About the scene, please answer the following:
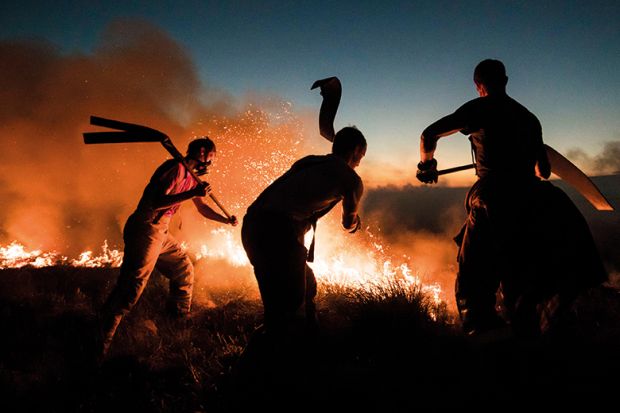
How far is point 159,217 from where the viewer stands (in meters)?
3.88

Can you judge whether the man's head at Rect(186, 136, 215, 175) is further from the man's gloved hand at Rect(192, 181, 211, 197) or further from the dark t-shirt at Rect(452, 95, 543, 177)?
the dark t-shirt at Rect(452, 95, 543, 177)

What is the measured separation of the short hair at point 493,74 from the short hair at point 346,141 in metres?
1.15

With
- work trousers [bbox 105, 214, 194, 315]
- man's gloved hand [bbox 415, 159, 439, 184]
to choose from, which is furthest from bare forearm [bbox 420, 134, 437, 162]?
work trousers [bbox 105, 214, 194, 315]

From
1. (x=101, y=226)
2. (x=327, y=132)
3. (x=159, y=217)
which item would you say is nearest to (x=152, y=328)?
(x=159, y=217)

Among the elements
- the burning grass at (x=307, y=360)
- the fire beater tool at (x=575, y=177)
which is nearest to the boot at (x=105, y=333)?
the burning grass at (x=307, y=360)

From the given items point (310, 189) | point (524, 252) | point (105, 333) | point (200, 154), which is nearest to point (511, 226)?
point (524, 252)

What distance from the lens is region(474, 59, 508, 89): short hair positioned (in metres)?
2.76

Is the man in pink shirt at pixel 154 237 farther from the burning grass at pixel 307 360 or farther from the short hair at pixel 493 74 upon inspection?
the short hair at pixel 493 74

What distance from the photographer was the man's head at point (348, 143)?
286 centimetres

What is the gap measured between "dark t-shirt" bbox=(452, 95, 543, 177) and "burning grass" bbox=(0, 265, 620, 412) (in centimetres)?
133

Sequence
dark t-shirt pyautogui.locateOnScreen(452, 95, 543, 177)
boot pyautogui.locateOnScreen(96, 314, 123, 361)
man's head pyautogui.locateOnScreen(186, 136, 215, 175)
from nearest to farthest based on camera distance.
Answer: dark t-shirt pyautogui.locateOnScreen(452, 95, 543, 177) < boot pyautogui.locateOnScreen(96, 314, 123, 361) < man's head pyautogui.locateOnScreen(186, 136, 215, 175)

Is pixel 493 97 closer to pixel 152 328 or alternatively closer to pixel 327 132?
pixel 327 132

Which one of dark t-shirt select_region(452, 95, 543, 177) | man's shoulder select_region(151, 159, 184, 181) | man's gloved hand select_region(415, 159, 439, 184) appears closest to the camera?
dark t-shirt select_region(452, 95, 543, 177)

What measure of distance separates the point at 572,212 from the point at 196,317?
454cm
